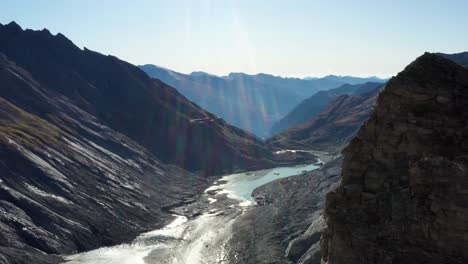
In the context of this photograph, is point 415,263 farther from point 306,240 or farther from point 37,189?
point 37,189

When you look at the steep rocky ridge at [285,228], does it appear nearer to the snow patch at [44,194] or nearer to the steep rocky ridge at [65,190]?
the steep rocky ridge at [65,190]

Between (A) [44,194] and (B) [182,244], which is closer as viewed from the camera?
(B) [182,244]

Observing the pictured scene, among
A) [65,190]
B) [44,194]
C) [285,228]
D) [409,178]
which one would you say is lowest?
[285,228]

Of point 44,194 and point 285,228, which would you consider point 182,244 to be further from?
point 44,194

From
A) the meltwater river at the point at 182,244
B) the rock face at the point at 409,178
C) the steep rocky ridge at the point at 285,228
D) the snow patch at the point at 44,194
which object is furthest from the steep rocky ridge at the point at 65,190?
the rock face at the point at 409,178

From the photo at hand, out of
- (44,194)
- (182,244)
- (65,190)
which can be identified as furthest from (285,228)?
(65,190)

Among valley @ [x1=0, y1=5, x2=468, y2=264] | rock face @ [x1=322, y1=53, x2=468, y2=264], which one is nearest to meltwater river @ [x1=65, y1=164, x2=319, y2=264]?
valley @ [x1=0, y1=5, x2=468, y2=264]

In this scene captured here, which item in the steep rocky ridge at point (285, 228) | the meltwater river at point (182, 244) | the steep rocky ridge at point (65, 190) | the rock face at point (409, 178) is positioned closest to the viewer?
the rock face at point (409, 178)

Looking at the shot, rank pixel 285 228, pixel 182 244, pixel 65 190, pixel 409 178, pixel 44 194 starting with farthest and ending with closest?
pixel 65 190
pixel 44 194
pixel 182 244
pixel 285 228
pixel 409 178

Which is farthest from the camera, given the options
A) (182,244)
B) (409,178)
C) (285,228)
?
(182,244)
